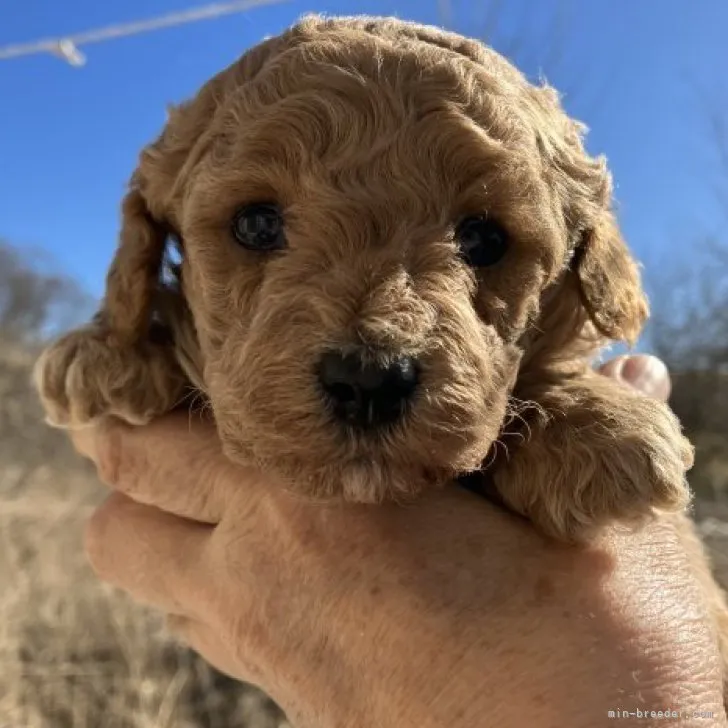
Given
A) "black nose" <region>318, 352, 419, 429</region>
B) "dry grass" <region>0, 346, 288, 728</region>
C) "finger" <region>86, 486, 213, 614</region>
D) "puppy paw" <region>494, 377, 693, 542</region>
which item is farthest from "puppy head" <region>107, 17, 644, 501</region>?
"dry grass" <region>0, 346, 288, 728</region>

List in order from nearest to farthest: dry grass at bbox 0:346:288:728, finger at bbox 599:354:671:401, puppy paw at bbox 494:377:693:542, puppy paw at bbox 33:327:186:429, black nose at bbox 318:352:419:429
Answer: black nose at bbox 318:352:419:429 < puppy paw at bbox 494:377:693:542 < puppy paw at bbox 33:327:186:429 < finger at bbox 599:354:671:401 < dry grass at bbox 0:346:288:728

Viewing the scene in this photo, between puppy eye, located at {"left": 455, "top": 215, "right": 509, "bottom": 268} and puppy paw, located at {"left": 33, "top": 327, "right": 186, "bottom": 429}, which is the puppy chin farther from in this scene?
puppy paw, located at {"left": 33, "top": 327, "right": 186, "bottom": 429}

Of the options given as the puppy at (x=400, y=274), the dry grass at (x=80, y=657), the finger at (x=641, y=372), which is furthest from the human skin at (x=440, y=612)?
the dry grass at (x=80, y=657)

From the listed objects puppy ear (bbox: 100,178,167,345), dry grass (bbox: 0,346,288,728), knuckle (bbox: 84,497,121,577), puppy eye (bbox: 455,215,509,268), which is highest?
puppy eye (bbox: 455,215,509,268)

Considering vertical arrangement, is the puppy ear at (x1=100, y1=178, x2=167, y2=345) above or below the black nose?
above

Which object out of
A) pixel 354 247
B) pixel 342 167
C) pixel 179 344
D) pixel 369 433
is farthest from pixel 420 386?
pixel 179 344

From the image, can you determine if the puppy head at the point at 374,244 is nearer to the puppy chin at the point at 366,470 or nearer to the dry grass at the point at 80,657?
the puppy chin at the point at 366,470

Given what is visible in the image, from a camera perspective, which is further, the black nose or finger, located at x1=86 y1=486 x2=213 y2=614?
finger, located at x1=86 y1=486 x2=213 y2=614
